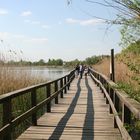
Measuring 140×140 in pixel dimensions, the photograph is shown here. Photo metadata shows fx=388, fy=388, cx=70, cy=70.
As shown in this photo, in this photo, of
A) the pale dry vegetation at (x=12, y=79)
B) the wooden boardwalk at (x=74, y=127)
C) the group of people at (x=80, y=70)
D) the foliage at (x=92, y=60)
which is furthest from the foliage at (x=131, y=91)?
the foliage at (x=92, y=60)

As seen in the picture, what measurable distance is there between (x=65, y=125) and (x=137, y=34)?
4185mm

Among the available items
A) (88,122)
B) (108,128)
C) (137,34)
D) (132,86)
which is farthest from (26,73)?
(137,34)

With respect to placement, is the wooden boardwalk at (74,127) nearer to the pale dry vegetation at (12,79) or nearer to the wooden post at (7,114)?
the wooden post at (7,114)

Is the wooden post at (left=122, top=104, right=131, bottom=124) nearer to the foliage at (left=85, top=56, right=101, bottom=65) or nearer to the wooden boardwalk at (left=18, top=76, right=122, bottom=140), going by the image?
the wooden boardwalk at (left=18, top=76, right=122, bottom=140)

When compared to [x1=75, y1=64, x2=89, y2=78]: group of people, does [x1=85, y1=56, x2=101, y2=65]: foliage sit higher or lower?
higher

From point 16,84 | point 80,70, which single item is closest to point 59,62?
point 80,70

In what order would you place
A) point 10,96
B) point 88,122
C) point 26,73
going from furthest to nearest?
point 26,73
point 88,122
point 10,96

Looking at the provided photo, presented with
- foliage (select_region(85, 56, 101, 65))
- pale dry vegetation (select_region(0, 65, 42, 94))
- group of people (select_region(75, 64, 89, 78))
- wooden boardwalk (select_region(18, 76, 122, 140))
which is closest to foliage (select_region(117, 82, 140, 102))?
wooden boardwalk (select_region(18, 76, 122, 140))

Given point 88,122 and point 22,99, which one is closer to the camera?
point 88,122

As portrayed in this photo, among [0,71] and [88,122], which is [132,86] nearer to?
[88,122]

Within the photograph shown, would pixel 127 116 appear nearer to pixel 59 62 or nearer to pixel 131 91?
pixel 131 91

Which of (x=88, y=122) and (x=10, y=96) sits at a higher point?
(x=10, y=96)

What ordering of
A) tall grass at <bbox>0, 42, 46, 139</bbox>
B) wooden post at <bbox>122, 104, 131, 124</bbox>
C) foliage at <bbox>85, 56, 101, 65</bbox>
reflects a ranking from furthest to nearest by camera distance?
foliage at <bbox>85, 56, 101, 65</bbox>, tall grass at <bbox>0, 42, 46, 139</bbox>, wooden post at <bbox>122, 104, 131, 124</bbox>

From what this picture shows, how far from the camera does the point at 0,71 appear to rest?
40.2 ft
